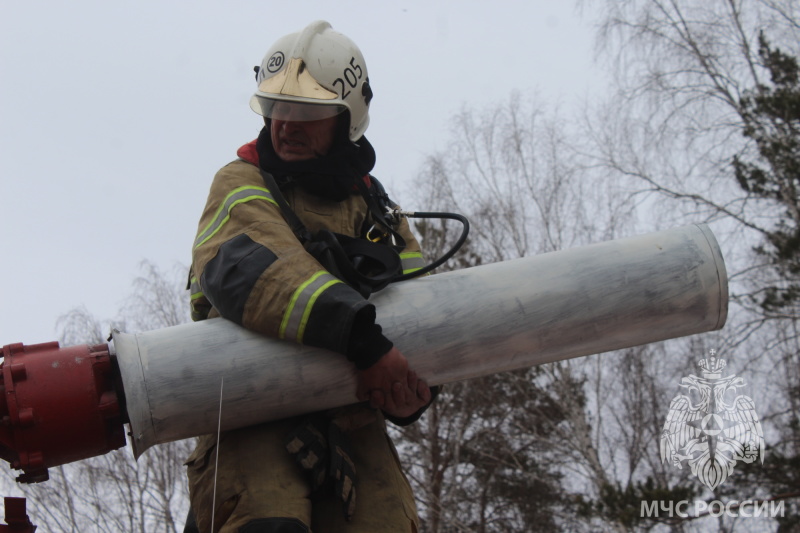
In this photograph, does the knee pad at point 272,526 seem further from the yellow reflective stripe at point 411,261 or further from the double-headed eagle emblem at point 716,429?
the double-headed eagle emblem at point 716,429

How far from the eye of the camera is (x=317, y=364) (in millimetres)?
2992

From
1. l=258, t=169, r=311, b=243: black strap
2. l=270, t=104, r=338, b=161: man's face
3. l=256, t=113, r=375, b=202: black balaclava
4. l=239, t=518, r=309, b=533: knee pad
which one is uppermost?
l=270, t=104, r=338, b=161: man's face

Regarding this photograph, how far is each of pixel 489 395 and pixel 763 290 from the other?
6.34m

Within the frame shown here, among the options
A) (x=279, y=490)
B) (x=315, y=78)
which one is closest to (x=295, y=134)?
(x=315, y=78)

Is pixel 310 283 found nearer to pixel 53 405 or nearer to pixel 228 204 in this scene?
pixel 228 204

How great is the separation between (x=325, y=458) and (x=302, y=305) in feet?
1.83

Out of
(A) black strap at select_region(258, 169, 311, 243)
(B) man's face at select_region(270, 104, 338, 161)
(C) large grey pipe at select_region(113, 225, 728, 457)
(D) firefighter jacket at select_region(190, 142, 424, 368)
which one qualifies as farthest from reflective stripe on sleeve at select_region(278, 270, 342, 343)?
(B) man's face at select_region(270, 104, 338, 161)

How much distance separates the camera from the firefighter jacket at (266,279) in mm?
2869

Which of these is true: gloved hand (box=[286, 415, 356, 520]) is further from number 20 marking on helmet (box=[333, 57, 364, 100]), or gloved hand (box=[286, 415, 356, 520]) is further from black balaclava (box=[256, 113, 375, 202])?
number 20 marking on helmet (box=[333, 57, 364, 100])

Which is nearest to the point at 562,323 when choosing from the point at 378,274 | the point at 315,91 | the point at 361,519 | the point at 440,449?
the point at 378,274

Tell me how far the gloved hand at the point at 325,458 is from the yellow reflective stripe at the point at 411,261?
0.68 m

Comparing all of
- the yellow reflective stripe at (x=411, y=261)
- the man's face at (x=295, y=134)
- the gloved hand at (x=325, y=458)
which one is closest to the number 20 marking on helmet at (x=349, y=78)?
the man's face at (x=295, y=134)

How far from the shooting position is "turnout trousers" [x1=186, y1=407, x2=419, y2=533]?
293cm

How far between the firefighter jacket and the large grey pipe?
0.11 meters
